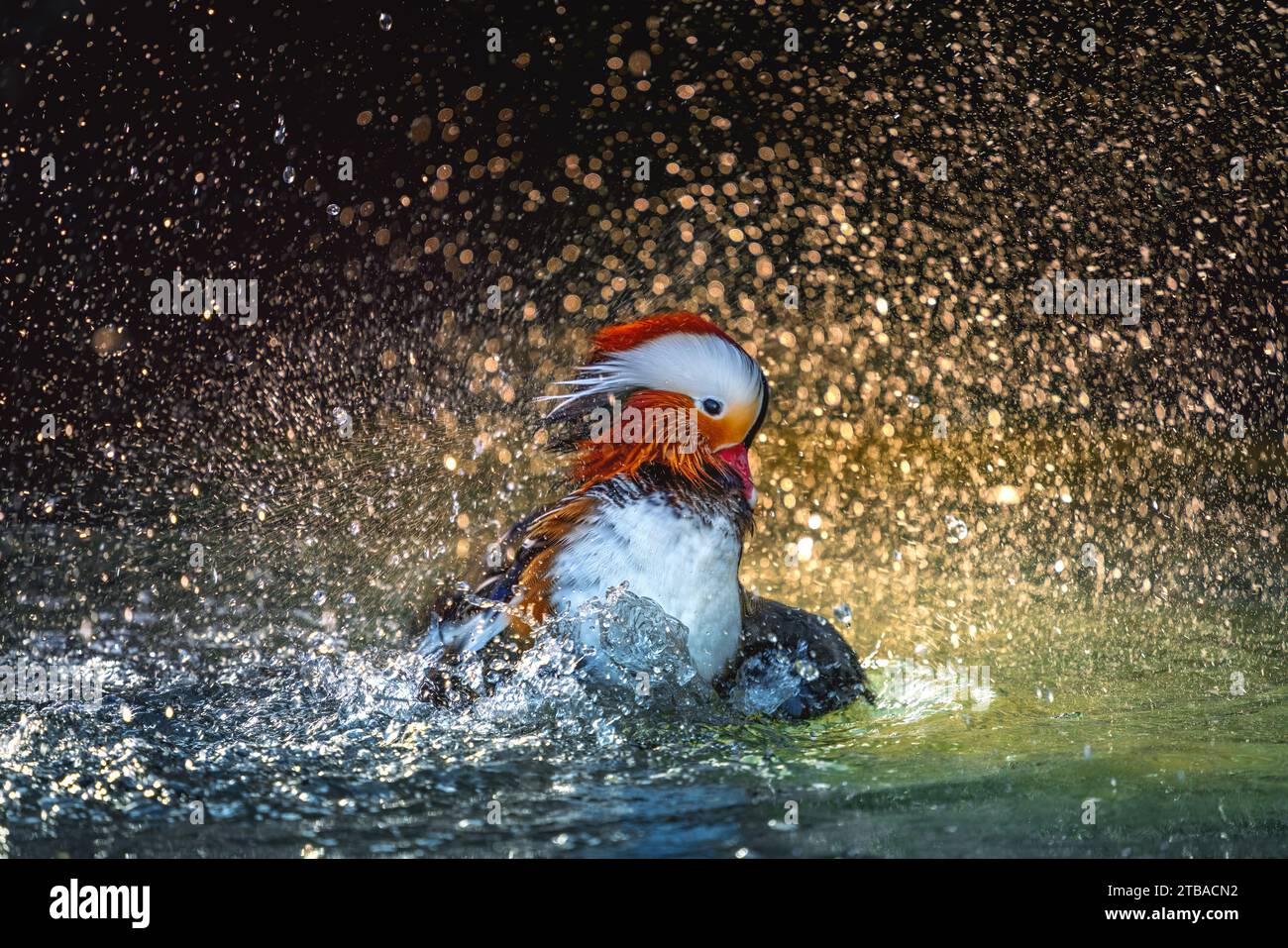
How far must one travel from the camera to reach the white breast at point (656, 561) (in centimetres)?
269

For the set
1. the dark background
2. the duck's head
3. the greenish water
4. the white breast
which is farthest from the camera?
the dark background

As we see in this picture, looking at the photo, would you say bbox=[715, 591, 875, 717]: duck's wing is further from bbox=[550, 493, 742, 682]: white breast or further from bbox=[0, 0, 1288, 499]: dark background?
bbox=[0, 0, 1288, 499]: dark background

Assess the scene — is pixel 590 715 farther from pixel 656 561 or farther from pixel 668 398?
pixel 668 398

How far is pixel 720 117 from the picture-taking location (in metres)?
6.05

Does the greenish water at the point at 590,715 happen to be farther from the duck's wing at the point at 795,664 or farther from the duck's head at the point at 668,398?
the duck's head at the point at 668,398

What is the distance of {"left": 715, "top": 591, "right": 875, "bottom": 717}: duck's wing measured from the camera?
3.02 meters

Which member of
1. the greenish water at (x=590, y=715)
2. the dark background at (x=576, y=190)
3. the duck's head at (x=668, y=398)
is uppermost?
the dark background at (x=576, y=190)

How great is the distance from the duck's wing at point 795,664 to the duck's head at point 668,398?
1.25ft

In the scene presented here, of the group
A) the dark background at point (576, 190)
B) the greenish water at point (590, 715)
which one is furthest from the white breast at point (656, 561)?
the dark background at point (576, 190)

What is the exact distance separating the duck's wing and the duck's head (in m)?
0.38

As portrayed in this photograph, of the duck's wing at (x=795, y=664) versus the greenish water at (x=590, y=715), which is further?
the duck's wing at (x=795, y=664)

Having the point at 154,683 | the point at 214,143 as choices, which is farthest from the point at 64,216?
the point at 154,683

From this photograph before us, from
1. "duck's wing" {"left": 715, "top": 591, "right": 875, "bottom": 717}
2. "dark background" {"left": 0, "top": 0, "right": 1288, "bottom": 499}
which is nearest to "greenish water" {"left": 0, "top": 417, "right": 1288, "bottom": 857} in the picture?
"duck's wing" {"left": 715, "top": 591, "right": 875, "bottom": 717}

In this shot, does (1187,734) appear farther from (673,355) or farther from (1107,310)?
(1107,310)
